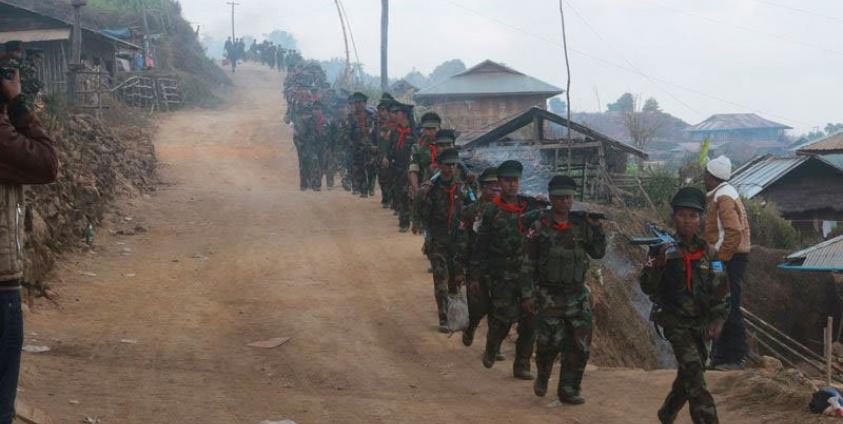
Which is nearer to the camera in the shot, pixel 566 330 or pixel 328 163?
pixel 566 330

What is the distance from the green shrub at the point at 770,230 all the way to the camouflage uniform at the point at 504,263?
1841 centimetres

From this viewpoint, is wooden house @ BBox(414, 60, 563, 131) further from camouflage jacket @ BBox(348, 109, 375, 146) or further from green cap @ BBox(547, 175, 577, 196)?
green cap @ BBox(547, 175, 577, 196)

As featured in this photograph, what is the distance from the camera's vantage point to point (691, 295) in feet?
19.6

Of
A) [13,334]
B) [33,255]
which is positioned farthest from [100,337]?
[13,334]

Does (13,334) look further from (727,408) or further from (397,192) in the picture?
(397,192)

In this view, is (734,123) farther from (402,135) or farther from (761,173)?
(402,135)

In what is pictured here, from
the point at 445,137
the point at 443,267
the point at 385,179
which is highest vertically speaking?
the point at 445,137

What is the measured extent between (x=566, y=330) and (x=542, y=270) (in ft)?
1.57

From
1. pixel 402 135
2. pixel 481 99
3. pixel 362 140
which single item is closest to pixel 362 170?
pixel 362 140

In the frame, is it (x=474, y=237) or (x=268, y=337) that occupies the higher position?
(x=474, y=237)

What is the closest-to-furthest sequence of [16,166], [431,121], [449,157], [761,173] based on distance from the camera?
[16,166] → [449,157] → [431,121] → [761,173]

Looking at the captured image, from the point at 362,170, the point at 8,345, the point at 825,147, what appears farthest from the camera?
the point at 825,147

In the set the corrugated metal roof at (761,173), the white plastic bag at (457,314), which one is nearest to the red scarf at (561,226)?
the white plastic bag at (457,314)

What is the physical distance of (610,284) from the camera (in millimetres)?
15102
